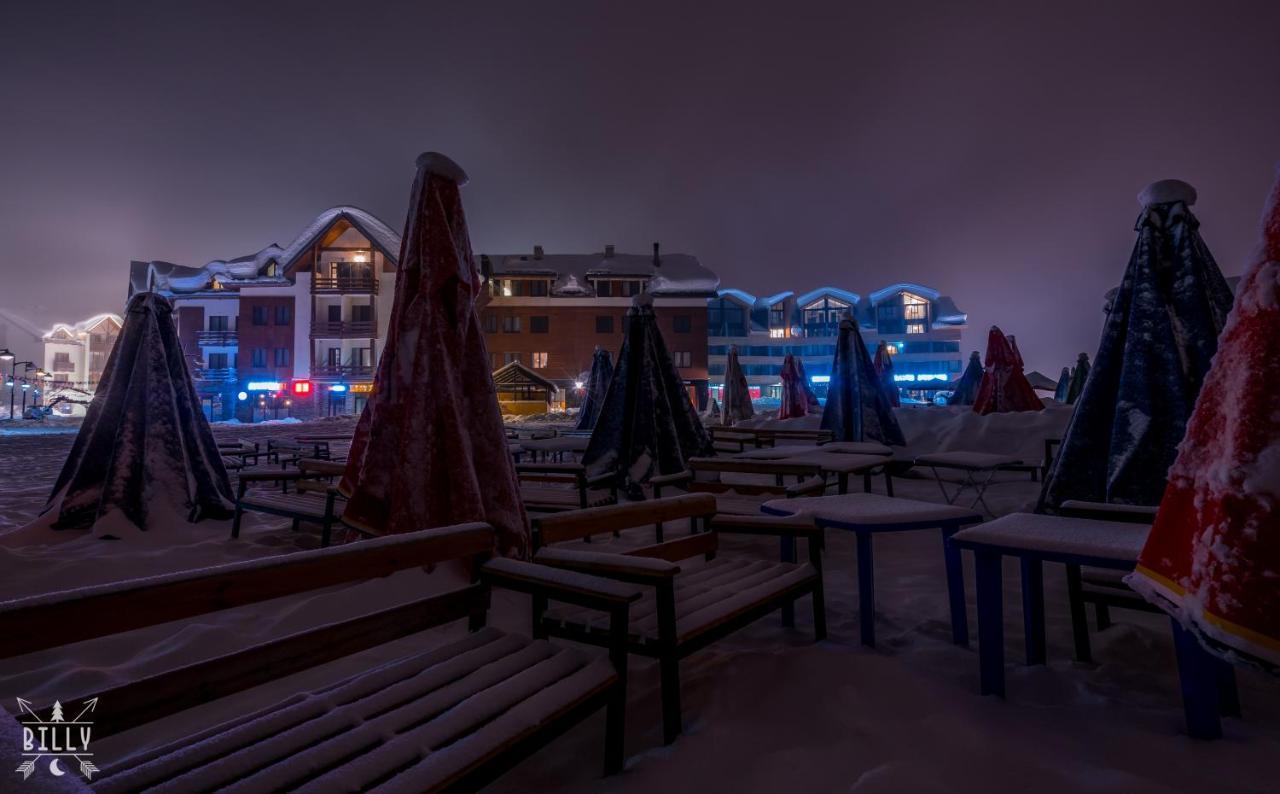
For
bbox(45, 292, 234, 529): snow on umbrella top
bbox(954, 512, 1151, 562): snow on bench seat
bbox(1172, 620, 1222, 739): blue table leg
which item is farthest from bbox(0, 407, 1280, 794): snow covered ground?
bbox(45, 292, 234, 529): snow on umbrella top

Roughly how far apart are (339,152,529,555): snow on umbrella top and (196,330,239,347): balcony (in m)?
39.0

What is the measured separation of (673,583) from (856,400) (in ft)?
28.3

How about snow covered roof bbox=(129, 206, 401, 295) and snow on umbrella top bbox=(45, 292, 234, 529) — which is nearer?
snow on umbrella top bbox=(45, 292, 234, 529)

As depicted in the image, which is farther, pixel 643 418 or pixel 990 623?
pixel 643 418

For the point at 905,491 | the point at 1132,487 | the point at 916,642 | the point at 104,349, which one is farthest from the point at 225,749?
the point at 104,349

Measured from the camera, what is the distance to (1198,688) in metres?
2.22

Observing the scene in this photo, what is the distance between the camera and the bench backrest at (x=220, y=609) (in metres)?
1.43

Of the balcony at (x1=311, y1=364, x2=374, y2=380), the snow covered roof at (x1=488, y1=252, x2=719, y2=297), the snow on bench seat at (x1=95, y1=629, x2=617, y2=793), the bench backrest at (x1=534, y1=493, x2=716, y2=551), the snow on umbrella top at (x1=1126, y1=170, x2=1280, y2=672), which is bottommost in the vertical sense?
the snow on bench seat at (x1=95, y1=629, x2=617, y2=793)

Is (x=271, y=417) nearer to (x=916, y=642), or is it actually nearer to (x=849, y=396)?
(x=849, y=396)

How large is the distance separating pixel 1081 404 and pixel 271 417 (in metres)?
39.7

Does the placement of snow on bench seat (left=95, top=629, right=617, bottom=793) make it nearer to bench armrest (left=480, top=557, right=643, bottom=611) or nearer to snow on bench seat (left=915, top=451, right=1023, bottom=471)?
bench armrest (left=480, top=557, right=643, bottom=611)

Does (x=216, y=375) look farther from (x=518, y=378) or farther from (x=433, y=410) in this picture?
(x=433, y=410)

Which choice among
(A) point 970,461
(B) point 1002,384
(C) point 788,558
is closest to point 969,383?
(B) point 1002,384

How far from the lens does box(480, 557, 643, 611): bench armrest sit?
221 cm
